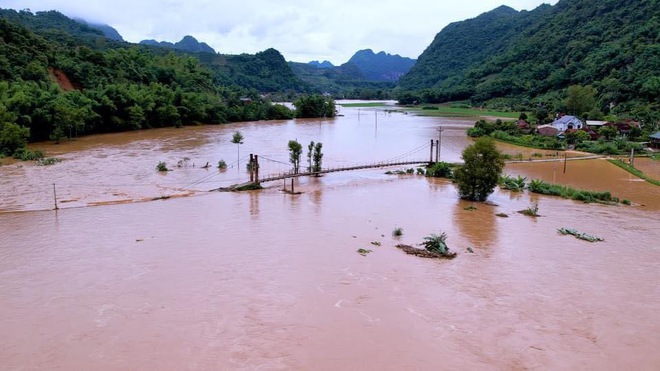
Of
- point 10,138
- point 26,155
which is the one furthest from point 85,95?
point 26,155

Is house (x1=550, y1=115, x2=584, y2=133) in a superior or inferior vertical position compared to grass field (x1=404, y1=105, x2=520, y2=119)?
inferior

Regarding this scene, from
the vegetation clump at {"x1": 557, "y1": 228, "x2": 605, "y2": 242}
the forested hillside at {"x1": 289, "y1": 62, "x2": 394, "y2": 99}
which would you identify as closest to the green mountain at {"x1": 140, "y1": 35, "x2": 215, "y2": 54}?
the forested hillside at {"x1": 289, "y1": 62, "x2": 394, "y2": 99}

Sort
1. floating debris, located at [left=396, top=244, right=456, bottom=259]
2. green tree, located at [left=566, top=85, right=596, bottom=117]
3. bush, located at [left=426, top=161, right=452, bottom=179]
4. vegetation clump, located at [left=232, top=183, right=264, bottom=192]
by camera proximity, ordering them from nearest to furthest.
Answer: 1. floating debris, located at [left=396, top=244, right=456, bottom=259]
2. vegetation clump, located at [left=232, top=183, right=264, bottom=192]
3. bush, located at [left=426, top=161, right=452, bottom=179]
4. green tree, located at [left=566, top=85, right=596, bottom=117]

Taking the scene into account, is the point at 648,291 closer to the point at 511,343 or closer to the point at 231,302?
the point at 511,343

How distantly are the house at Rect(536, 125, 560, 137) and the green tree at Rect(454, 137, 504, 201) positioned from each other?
73.0 feet

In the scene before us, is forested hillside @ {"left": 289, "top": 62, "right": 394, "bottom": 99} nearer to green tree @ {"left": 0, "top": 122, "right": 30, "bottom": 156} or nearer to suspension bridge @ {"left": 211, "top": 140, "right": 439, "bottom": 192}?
suspension bridge @ {"left": 211, "top": 140, "right": 439, "bottom": 192}

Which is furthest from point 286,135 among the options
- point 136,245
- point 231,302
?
point 231,302

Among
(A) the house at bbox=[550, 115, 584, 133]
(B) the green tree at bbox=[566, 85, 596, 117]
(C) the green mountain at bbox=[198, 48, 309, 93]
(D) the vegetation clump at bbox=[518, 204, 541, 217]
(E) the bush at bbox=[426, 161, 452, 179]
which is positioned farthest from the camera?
(C) the green mountain at bbox=[198, 48, 309, 93]

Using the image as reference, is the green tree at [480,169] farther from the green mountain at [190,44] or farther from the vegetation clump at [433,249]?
the green mountain at [190,44]

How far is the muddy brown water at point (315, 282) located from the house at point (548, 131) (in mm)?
19021

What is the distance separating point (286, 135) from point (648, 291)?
113ft

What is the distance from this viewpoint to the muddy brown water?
9383mm

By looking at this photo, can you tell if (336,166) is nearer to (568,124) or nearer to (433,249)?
(433,249)

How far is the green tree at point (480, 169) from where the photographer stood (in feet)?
67.4
